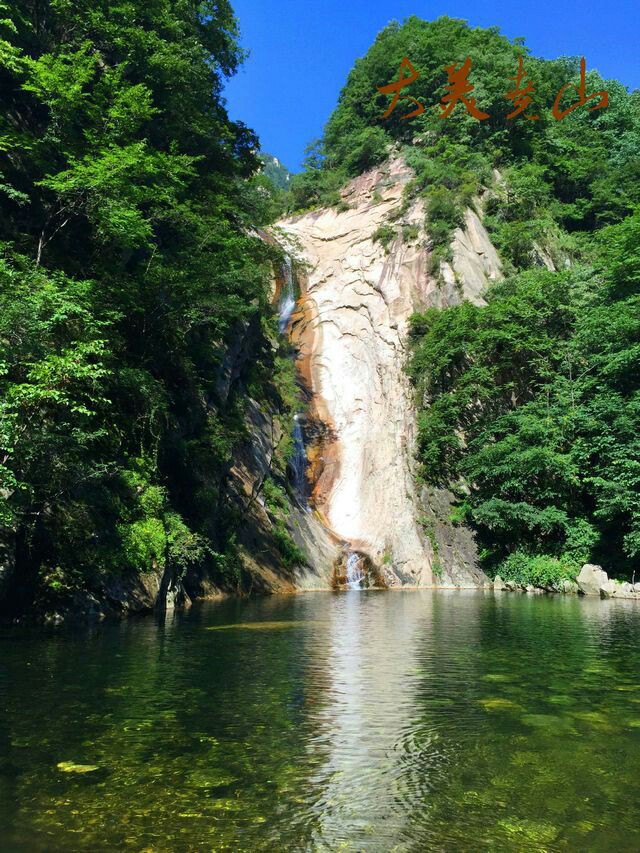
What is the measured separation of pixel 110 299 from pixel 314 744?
1469 centimetres

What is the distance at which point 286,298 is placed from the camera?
44.5 m

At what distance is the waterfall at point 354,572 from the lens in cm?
2900

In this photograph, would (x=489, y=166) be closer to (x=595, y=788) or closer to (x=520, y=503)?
(x=520, y=503)

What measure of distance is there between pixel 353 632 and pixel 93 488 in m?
7.05

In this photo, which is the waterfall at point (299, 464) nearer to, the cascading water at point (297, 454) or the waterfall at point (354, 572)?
the cascading water at point (297, 454)

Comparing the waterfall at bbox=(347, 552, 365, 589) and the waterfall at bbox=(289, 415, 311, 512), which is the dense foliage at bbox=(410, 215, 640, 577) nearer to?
the waterfall at bbox=(347, 552, 365, 589)

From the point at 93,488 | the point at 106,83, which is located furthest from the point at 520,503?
the point at 106,83

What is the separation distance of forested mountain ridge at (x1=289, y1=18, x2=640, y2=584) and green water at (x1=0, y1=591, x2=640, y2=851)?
17068mm

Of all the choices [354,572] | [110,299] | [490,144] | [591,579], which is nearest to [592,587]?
[591,579]

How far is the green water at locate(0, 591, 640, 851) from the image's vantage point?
4207mm

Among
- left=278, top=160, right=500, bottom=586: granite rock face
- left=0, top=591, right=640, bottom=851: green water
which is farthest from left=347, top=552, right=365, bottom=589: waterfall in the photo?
left=0, top=591, right=640, bottom=851: green water


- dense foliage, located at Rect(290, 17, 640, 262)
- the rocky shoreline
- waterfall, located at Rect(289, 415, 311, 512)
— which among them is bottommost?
the rocky shoreline

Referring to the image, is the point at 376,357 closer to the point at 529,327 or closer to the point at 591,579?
the point at 529,327

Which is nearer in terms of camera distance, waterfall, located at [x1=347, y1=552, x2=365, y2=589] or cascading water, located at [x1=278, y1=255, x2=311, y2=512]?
waterfall, located at [x1=347, y1=552, x2=365, y2=589]
